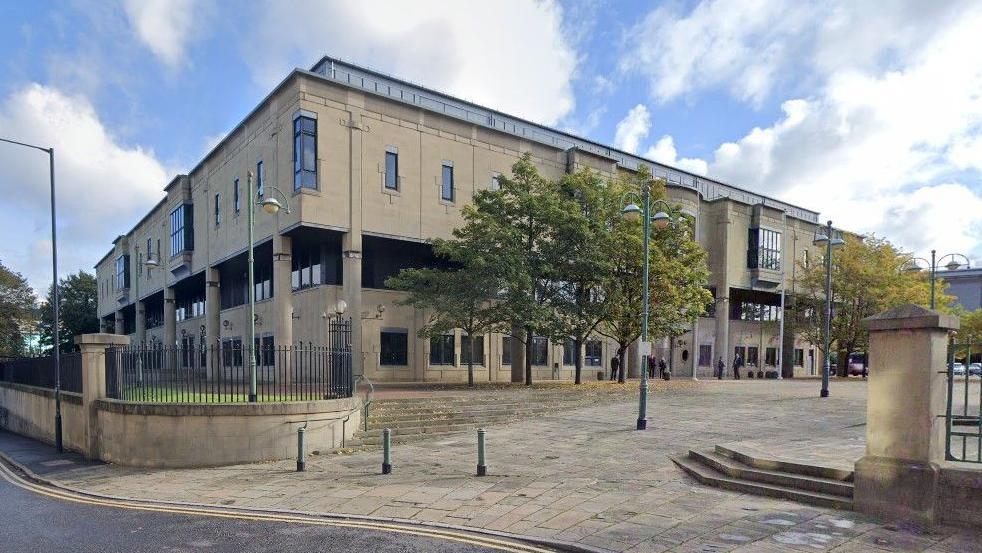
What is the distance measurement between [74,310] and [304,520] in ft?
275

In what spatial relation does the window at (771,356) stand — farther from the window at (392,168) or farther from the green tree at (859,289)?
the window at (392,168)

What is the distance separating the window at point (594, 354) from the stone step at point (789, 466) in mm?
29478

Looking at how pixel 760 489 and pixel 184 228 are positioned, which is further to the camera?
pixel 184 228

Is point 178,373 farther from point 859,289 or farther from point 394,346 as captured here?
point 859,289

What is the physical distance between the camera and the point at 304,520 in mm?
7910

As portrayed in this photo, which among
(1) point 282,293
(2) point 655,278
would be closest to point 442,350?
(1) point 282,293

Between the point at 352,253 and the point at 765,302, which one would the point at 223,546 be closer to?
the point at 352,253

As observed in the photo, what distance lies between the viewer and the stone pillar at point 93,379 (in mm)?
13875

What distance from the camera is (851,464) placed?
28.8 feet

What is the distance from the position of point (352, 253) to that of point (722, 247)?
31.1 m

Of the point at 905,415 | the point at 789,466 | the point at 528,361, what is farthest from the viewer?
the point at 528,361

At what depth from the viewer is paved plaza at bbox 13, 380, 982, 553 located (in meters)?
6.68

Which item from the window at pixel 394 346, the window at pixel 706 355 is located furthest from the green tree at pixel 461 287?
the window at pixel 706 355

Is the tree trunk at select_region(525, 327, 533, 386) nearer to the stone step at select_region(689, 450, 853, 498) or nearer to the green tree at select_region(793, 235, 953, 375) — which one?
the stone step at select_region(689, 450, 853, 498)
